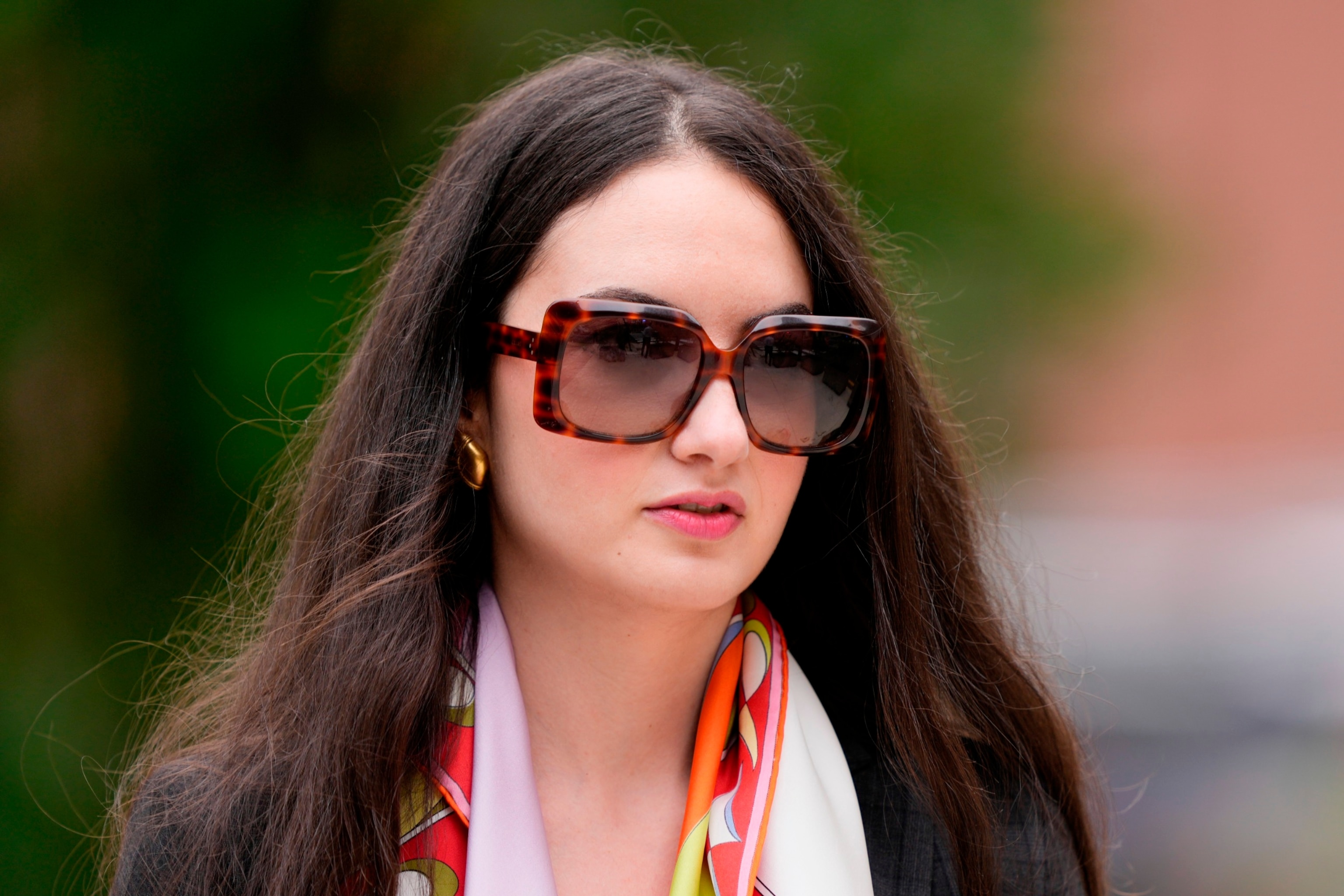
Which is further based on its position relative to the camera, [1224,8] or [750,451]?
[1224,8]

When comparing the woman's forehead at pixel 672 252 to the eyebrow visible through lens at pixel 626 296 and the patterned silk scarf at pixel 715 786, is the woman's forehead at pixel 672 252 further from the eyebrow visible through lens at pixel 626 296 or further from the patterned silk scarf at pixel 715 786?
the patterned silk scarf at pixel 715 786

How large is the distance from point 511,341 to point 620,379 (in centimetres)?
24

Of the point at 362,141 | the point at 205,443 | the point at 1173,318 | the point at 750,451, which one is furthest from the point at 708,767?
the point at 1173,318

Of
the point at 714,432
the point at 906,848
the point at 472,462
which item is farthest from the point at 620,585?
the point at 906,848

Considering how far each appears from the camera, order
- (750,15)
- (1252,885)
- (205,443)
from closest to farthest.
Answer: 1. (205,443)
2. (750,15)
3. (1252,885)

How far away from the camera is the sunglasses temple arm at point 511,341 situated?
1873 millimetres

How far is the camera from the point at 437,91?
11.2 feet

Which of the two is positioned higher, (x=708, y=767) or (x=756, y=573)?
(x=756, y=573)

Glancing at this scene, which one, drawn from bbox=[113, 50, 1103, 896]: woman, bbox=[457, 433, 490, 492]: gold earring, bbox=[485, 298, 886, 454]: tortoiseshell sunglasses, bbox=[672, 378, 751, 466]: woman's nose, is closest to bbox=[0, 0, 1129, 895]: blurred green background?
bbox=[113, 50, 1103, 896]: woman

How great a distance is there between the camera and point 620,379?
5.86ft

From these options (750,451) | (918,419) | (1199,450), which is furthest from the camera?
(1199,450)

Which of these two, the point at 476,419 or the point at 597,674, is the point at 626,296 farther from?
the point at 597,674

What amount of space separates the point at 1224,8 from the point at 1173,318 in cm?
512

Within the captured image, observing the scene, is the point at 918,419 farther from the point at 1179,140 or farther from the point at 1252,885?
the point at 1179,140
